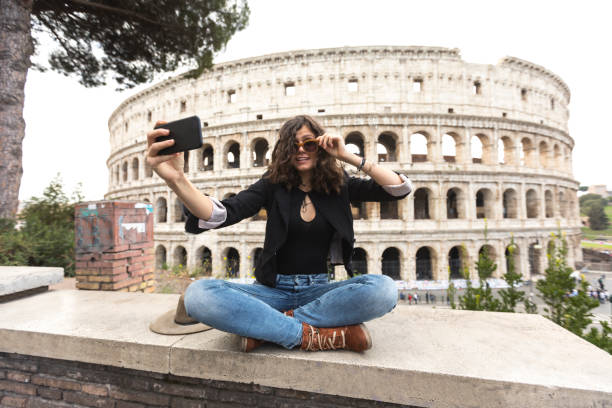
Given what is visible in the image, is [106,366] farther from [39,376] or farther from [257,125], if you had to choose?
[257,125]

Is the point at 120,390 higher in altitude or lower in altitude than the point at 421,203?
lower

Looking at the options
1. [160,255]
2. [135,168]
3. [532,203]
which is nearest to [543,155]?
[532,203]

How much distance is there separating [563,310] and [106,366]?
4.51 m

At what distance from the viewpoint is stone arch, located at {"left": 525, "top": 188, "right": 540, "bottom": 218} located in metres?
17.9

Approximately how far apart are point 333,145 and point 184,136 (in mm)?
905

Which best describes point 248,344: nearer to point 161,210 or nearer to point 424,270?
point 424,270

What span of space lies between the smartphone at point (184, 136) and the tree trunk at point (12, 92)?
7705 mm

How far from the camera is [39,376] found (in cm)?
179

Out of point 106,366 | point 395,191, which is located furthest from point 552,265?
point 106,366

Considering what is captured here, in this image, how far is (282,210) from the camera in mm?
1681

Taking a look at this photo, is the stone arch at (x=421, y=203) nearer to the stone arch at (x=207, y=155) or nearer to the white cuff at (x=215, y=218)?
the stone arch at (x=207, y=155)

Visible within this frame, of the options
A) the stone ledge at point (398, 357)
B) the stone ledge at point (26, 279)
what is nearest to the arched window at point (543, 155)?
the stone ledge at point (398, 357)

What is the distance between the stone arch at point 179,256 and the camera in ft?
62.5

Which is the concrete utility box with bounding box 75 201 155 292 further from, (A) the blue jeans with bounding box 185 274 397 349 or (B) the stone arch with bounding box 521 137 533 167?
(B) the stone arch with bounding box 521 137 533 167
